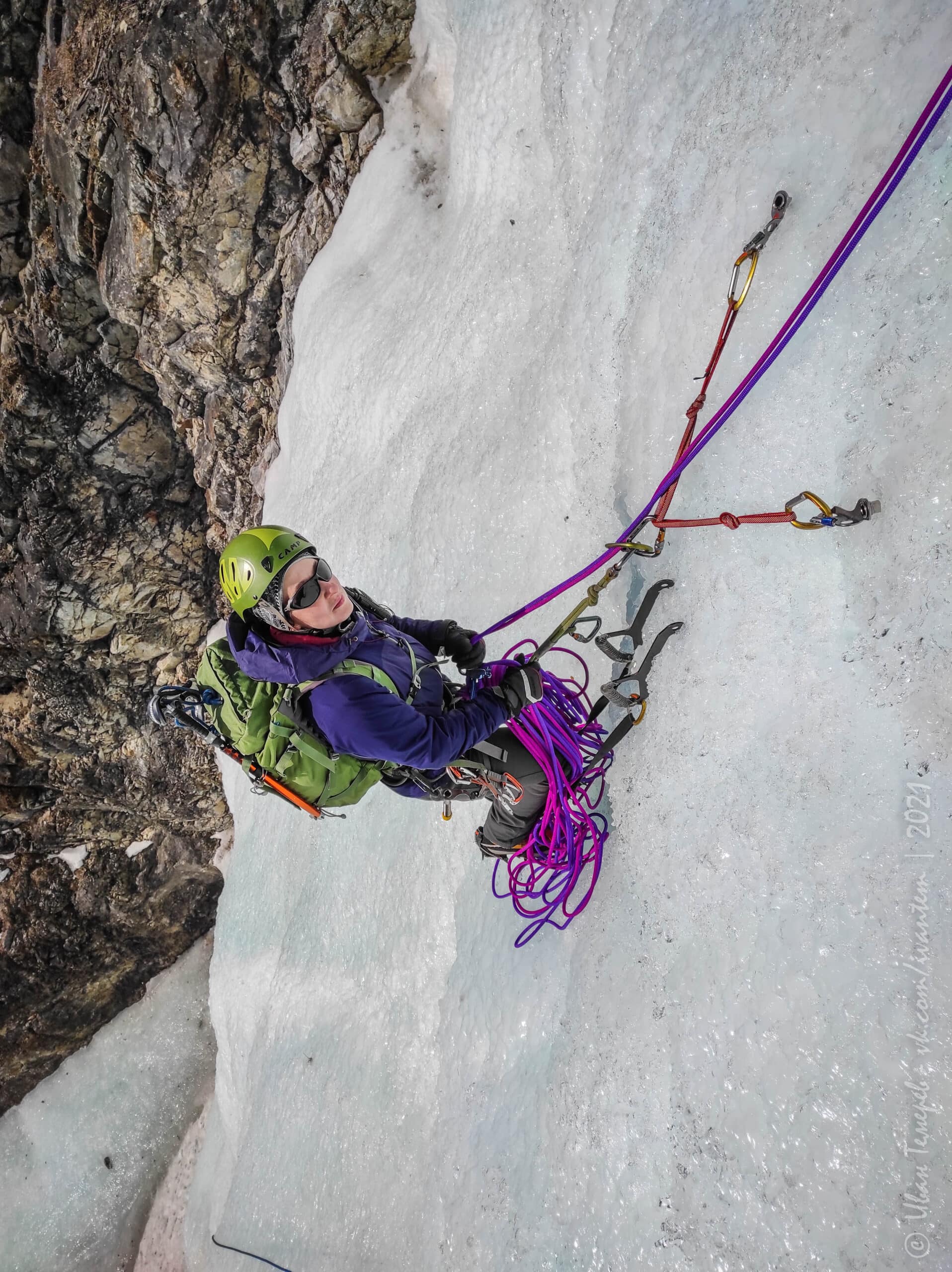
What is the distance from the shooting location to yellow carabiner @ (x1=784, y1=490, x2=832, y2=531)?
5.92 ft

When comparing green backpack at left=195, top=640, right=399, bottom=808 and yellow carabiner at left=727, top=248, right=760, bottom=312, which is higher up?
yellow carabiner at left=727, top=248, right=760, bottom=312

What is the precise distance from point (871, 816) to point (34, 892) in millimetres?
9232

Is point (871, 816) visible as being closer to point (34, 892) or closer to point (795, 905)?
point (795, 905)

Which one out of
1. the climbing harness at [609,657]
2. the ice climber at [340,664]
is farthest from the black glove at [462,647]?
the ice climber at [340,664]

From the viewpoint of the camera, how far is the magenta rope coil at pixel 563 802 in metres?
2.60

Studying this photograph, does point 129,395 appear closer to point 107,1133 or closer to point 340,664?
point 340,664

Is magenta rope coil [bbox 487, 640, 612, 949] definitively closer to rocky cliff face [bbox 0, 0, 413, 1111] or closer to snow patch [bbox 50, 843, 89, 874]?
rocky cliff face [bbox 0, 0, 413, 1111]

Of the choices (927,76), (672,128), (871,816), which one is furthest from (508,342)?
(871,816)

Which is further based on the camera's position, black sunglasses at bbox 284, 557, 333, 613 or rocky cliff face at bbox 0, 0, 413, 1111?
rocky cliff face at bbox 0, 0, 413, 1111

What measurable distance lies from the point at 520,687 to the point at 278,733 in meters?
0.81

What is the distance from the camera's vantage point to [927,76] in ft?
5.50

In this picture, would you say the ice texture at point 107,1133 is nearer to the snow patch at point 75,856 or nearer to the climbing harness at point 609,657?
the snow patch at point 75,856

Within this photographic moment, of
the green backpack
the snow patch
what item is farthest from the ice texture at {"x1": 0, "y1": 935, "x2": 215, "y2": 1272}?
the green backpack

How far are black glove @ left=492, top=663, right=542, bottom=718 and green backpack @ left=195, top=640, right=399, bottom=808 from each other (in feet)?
1.19
